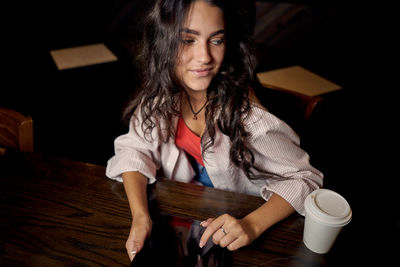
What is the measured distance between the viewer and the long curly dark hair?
0.86m

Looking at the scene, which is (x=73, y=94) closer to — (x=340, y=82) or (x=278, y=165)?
(x=278, y=165)

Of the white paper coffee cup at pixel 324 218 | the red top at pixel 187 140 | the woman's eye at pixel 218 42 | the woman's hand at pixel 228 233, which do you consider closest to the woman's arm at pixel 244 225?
the woman's hand at pixel 228 233

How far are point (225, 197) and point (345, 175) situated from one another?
1.35m

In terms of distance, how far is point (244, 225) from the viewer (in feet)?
2.40

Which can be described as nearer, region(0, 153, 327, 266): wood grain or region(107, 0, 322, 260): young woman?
region(0, 153, 327, 266): wood grain

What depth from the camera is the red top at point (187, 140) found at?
1.08m

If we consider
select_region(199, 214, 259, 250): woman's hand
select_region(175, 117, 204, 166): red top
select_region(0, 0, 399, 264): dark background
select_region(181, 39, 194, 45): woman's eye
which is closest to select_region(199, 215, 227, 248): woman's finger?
select_region(199, 214, 259, 250): woman's hand

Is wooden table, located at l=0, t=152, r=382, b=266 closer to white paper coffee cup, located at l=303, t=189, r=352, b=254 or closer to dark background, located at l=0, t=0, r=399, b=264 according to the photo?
white paper coffee cup, located at l=303, t=189, r=352, b=254

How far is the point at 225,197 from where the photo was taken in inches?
33.6

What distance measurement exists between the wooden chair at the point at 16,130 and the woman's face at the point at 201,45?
0.54 m

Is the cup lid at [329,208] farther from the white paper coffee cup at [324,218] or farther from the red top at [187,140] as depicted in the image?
the red top at [187,140]

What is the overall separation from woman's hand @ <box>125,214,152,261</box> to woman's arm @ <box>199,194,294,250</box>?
140 mm

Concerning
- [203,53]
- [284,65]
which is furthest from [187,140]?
[284,65]

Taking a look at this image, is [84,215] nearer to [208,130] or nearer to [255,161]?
[208,130]
